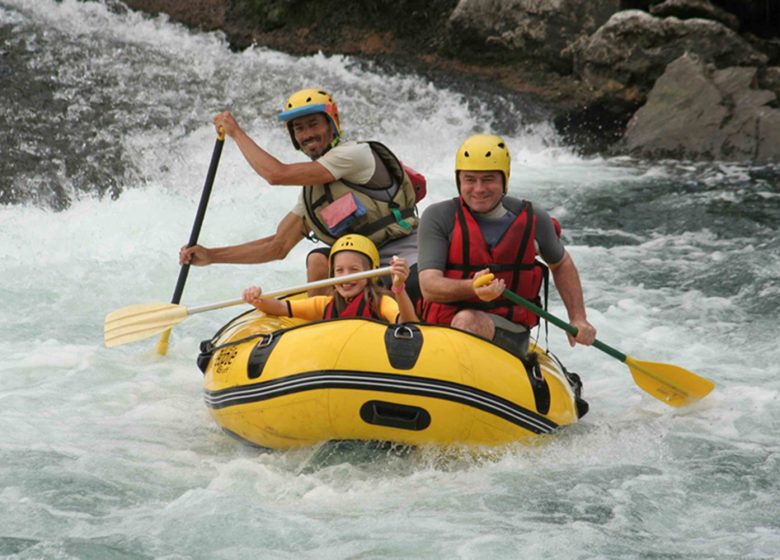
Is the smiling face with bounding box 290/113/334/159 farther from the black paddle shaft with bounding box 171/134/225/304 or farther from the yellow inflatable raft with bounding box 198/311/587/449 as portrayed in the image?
the yellow inflatable raft with bounding box 198/311/587/449

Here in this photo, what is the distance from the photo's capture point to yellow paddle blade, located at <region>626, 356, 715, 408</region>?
5.32 meters

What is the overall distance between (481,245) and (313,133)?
101 cm

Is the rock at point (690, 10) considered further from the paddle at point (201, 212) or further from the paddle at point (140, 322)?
the paddle at point (140, 322)

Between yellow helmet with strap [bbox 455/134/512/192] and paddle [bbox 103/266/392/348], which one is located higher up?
yellow helmet with strap [bbox 455/134/512/192]

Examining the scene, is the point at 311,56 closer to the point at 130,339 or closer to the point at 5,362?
the point at 5,362

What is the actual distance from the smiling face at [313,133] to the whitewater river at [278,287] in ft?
4.44

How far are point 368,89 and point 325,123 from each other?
23.8 feet

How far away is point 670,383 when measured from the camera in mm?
5363

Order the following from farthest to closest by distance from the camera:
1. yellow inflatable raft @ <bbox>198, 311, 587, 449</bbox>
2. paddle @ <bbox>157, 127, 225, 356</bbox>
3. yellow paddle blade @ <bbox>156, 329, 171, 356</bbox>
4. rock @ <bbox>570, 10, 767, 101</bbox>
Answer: rock @ <bbox>570, 10, 767, 101</bbox>
yellow paddle blade @ <bbox>156, 329, 171, 356</bbox>
paddle @ <bbox>157, 127, 225, 356</bbox>
yellow inflatable raft @ <bbox>198, 311, 587, 449</bbox>

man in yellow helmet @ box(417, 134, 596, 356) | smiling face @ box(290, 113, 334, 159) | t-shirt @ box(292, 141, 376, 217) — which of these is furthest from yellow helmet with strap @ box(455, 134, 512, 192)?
smiling face @ box(290, 113, 334, 159)

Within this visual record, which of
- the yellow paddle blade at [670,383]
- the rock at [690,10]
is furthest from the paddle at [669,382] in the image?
the rock at [690,10]

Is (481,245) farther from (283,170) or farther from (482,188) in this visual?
(283,170)

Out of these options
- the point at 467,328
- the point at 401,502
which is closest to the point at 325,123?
the point at 467,328

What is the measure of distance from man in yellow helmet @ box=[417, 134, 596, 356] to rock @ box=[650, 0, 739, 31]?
803 centimetres
